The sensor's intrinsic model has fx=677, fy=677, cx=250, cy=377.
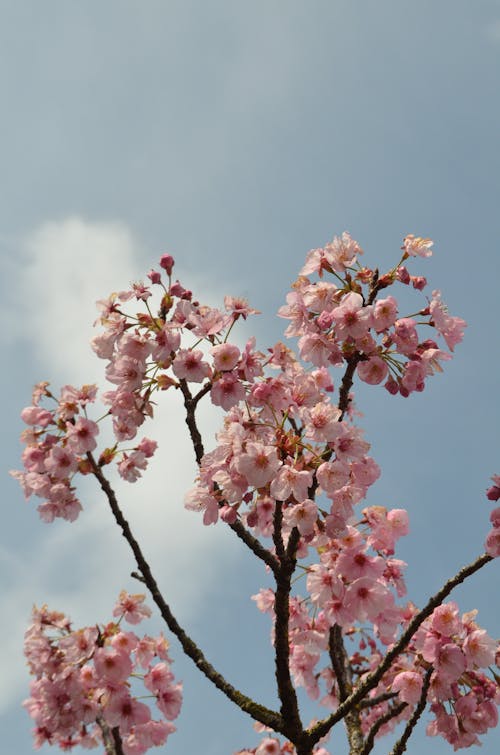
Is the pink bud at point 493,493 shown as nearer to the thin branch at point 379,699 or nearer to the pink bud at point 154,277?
the thin branch at point 379,699

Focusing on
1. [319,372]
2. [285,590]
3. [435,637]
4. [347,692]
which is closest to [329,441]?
[319,372]

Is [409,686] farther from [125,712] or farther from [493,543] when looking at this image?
[125,712]

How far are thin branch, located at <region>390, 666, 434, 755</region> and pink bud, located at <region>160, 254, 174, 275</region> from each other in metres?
3.16

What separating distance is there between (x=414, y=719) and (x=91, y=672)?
87.2 inches

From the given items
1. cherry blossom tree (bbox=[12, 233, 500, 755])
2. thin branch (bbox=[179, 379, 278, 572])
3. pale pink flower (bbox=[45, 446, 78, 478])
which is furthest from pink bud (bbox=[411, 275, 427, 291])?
pale pink flower (bbox=[45, 446, 78, 478])

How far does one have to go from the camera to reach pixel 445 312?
181 inches

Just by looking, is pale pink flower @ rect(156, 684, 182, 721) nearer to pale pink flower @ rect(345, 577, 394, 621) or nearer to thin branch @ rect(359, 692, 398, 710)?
thin branch @ rect(359, 692, 398, 710)

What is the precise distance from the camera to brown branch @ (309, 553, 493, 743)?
3.77 metres

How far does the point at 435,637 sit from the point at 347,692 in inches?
68.5

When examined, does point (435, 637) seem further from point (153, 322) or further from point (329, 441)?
point (153, 322)

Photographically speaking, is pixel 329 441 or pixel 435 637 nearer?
pixel 329 441

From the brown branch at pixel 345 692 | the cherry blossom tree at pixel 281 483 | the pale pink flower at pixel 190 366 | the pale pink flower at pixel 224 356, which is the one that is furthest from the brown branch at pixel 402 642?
the pale pink flower at pixel 190 366

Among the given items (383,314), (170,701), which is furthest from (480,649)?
(170,701)

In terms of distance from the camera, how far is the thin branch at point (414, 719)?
13.7ft
